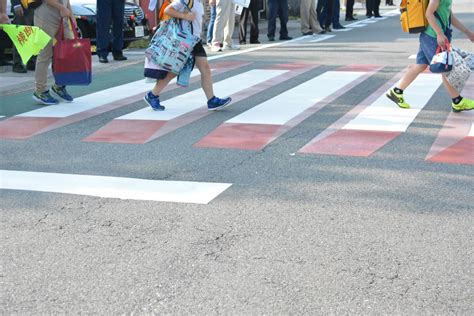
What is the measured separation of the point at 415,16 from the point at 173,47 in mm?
2424

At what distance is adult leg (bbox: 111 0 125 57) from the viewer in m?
13.1

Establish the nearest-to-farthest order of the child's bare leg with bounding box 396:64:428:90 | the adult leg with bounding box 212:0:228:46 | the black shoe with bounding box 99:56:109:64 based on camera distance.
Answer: the child's bare leg with bounding box 396:64:428:90, the black shoe with bounding box 99:56:109:64, the adult leg with bounding box 212:0:228:46

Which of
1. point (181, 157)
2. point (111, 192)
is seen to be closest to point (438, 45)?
point (181, 157)

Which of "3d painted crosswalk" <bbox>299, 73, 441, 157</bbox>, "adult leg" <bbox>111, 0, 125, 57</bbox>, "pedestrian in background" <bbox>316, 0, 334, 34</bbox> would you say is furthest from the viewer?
"pedestrian in background" <bbox>316, 0, 334, 34</bbox>

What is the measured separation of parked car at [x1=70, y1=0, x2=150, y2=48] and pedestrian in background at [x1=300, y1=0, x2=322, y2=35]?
514 centimetres

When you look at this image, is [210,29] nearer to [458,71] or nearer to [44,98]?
[44,98]

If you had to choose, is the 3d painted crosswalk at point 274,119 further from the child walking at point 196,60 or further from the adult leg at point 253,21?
the adult leg at point 253,21

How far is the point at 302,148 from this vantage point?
666 centimetres

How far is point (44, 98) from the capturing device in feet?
30.0

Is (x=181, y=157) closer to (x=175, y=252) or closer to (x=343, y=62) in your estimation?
(x=175, y=252)

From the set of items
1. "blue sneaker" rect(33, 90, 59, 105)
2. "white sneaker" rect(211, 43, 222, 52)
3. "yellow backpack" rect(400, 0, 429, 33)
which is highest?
"yellow backpack" rect(400, 0, 429, 33)

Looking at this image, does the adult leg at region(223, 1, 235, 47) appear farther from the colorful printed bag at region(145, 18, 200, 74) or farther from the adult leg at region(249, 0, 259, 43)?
the colorful printed bag at region(145, 18, 200, 74)

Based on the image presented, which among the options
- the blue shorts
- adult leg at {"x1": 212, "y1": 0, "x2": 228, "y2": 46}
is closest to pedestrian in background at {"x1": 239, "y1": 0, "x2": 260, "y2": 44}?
adult leg at {"x1": 212, "y1": 0, "x2": 228, "y2": 46}

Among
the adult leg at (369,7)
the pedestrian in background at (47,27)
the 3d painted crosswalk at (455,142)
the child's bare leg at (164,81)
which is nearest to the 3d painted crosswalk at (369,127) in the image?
the 3d painted crosswalk at (455,142)
